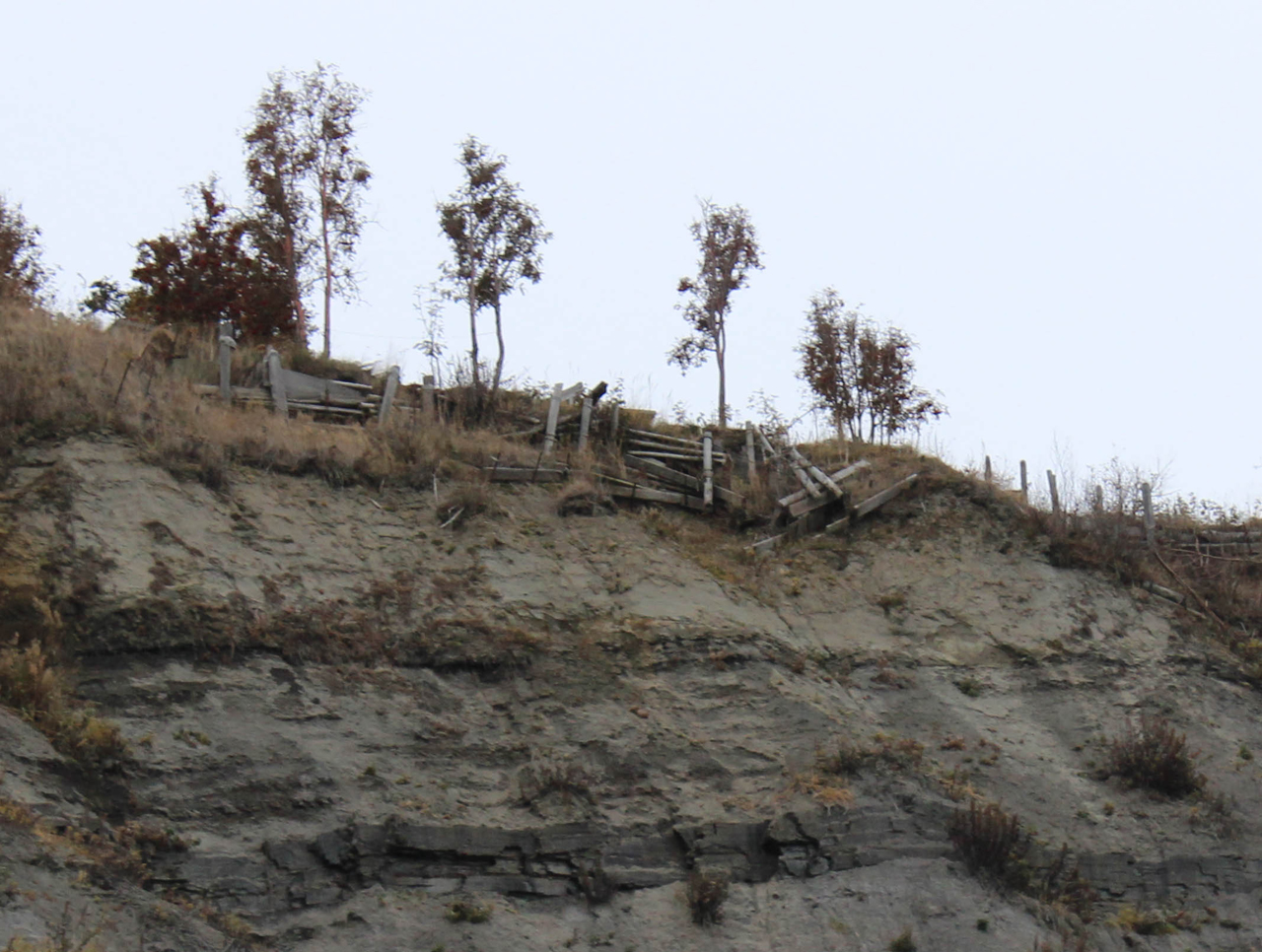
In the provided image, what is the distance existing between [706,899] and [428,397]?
415 inches

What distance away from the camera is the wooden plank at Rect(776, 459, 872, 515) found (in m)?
18.3

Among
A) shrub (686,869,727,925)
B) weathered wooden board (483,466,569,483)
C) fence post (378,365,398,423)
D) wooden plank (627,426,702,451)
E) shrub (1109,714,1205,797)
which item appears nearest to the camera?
shrub (686,869,727,925)

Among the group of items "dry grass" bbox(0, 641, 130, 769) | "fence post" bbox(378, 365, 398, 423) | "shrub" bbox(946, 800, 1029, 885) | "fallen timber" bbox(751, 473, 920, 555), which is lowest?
"shrub" bbox(946, 800, 1029, 885)

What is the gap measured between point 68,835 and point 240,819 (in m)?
1.58

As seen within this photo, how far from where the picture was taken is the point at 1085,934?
1222 centimetres

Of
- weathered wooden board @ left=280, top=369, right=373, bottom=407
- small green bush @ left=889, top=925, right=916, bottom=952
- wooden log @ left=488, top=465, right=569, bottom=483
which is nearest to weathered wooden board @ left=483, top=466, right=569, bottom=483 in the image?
wooden log @ left=488, top=465, right=569, bottom=483

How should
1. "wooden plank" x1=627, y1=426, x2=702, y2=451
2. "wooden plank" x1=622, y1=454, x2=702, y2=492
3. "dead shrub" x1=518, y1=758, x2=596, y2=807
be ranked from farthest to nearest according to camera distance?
"wooden plank" x1=627, y1=426, x2=702, y2=451 < "wooden plank" x1=622, y1=454, x2=702, y2=492 < "dead shrub" x1=518, y1=758, x2=596, y2=807

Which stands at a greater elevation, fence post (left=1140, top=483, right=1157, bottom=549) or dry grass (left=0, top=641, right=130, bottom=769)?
fence post (left=1140, top=483, right=1157, bottom=549)

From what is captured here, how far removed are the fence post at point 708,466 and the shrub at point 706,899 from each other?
310 inches

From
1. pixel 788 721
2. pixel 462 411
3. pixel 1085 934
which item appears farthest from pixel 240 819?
pixel 462 411

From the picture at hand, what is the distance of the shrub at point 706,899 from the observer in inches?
448

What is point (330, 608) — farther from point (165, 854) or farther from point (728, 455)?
point (728, 455)

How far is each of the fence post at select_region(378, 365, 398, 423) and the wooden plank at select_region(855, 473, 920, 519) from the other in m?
7.50

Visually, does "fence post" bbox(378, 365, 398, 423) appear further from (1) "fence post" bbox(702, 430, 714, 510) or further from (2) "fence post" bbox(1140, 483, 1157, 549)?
(2) "fence post" bbox(1140, 483, 1157, 549)
